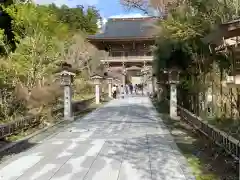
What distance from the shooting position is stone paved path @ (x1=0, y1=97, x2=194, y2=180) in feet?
23.2

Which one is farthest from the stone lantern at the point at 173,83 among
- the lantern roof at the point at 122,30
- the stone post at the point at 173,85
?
the lantern roof at the point at 122,30

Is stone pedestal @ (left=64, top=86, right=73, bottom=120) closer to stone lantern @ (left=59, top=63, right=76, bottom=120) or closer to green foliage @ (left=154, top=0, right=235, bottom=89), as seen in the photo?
stone lantern @ (left=59, top=63, right=76, bottom=120)

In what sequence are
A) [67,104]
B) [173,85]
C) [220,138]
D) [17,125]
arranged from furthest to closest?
1. [173,85]
2. [67,104]
3. [17,125]
4. [220,138]

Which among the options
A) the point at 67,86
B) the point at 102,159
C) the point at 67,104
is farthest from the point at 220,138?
the point at 67,86

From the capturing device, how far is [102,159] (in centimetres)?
841

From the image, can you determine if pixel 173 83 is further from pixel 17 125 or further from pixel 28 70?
pixel 17 125

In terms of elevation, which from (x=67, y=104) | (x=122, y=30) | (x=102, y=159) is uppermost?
(x=122, y=30)

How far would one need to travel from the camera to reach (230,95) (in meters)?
10.9

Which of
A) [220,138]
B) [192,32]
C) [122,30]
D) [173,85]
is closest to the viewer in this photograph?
[220,138]

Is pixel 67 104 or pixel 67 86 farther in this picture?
pixel 67 86

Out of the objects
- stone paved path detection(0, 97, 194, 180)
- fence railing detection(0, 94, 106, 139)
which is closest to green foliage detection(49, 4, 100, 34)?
fence railing detection(0, 94, 106, 139)

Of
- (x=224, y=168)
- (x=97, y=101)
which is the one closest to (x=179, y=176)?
(x=224, y=168)

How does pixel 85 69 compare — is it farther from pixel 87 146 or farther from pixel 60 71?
pixel 87 146

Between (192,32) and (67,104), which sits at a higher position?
(192,32)
